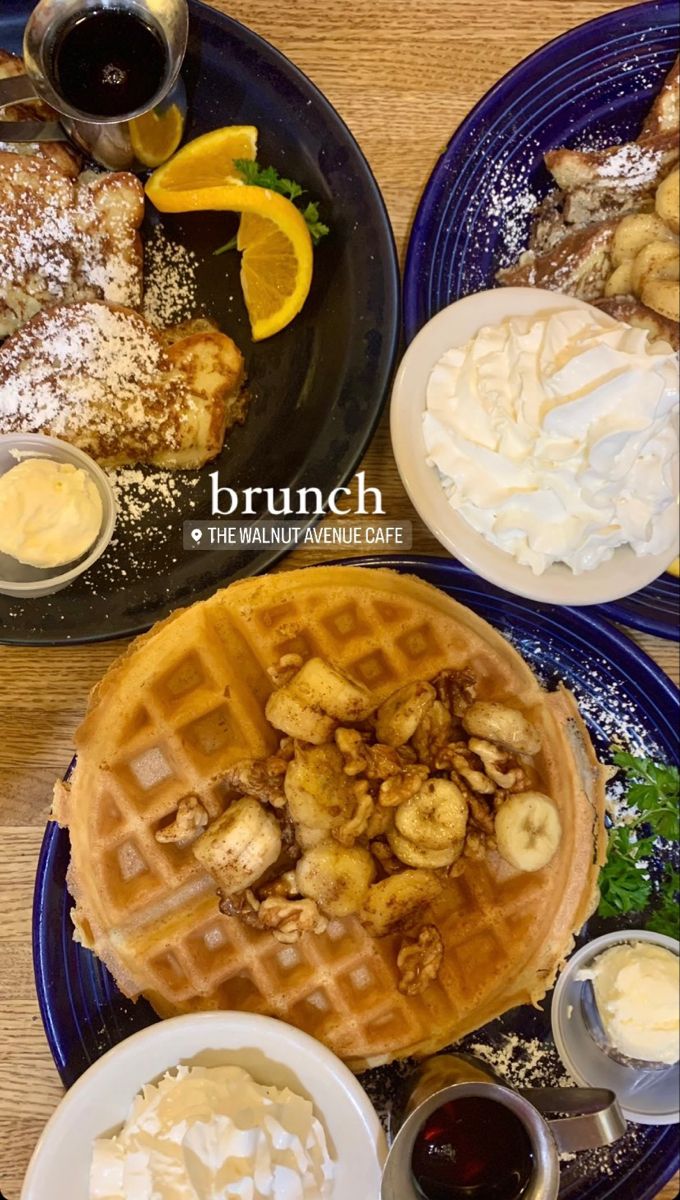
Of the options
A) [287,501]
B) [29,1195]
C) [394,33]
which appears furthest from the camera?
[394,33]

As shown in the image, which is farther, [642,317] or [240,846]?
[642,317]


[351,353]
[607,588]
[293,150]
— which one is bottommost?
[607,588]

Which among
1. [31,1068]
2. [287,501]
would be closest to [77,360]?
[287,501]

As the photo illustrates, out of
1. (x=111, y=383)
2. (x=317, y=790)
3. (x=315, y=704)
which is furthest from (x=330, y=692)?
(x=111, y=383)

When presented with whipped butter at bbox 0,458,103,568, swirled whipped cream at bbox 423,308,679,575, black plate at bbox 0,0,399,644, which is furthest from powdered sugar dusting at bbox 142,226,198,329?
swirled whipped cream at bbox 423,308,679,575

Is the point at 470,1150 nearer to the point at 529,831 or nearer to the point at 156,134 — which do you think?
the point at 529,831

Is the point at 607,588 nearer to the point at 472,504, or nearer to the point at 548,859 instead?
the point at 472,504

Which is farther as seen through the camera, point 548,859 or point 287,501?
point 287,501
